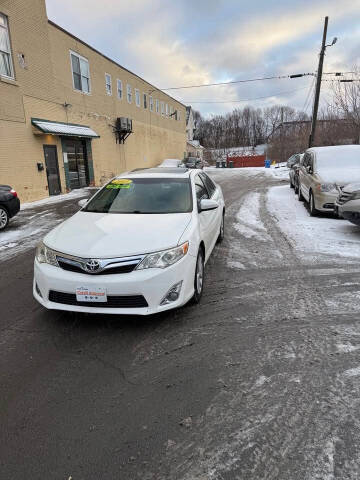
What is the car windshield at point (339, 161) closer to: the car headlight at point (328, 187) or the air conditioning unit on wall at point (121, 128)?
the car headlight at point (328, 187)

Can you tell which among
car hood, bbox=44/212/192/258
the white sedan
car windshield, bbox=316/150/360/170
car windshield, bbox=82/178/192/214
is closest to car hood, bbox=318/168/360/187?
car windshield, bbox=316/150/360/170

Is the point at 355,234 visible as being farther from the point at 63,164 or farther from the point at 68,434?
the point at 63,164

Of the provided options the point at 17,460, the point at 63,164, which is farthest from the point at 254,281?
the point at 63,164

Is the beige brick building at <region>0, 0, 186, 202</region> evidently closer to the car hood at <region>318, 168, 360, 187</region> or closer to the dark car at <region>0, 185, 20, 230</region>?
the dark car at <region>0, 185, 20, 230</region>

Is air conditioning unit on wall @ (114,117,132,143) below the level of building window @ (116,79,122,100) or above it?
below

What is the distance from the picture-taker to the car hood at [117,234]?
10.7 feet

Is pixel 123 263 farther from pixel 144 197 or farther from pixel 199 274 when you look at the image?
pixel 144 197

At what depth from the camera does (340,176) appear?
27.6ft

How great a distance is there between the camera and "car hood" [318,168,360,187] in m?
8.21

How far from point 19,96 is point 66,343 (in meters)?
13.1

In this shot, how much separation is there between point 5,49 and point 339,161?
12.6 metres

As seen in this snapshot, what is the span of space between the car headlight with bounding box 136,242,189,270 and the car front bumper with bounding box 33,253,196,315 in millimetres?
43

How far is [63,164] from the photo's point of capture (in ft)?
53.4

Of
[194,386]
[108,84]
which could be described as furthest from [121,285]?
[108,84]
